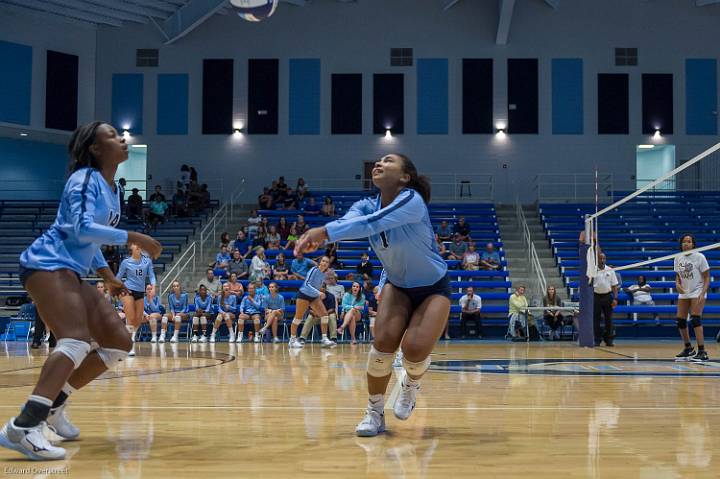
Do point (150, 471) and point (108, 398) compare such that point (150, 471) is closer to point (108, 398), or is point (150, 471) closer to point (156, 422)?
point (156, 422)

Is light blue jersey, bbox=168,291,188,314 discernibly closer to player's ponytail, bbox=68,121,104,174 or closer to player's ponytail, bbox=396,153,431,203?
player's ponytail, bbox=396,153,431,203

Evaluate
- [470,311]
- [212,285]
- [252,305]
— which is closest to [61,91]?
[212,285]

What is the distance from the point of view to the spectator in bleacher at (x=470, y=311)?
17812 millimetres

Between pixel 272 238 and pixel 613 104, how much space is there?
12.5 meters

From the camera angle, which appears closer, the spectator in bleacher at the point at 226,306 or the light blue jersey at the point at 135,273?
the light blue jersey at the point at 135,273

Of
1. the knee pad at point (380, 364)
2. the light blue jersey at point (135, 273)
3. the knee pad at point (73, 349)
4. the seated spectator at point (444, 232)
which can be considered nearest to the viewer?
the knee pad at point (73, 349)

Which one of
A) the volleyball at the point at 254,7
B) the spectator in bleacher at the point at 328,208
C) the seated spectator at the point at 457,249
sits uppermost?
the volleyball at the point at 254,7

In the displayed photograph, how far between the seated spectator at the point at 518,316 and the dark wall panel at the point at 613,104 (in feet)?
36.3

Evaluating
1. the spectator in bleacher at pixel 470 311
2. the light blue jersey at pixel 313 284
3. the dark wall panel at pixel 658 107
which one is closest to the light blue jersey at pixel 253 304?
the light blue jersey at pixel 313 284

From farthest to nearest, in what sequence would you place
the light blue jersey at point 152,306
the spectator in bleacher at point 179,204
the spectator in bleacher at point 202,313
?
the spectator in bleacher at point 179,204
the spectator in bleacher at point 202,313
the light blue jersey at point 152,306

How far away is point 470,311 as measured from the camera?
17.8m

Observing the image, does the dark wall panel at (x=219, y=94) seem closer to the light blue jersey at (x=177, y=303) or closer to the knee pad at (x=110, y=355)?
the light blue jersey at (x=177, y=303)

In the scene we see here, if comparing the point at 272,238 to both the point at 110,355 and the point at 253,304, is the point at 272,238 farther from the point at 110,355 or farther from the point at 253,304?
the point at 110,355

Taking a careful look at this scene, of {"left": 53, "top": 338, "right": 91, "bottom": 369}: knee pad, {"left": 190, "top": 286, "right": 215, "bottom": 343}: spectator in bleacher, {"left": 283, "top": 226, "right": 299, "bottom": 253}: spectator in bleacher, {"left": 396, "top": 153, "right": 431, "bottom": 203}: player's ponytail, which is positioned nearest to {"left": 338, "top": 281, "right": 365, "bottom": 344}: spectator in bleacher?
{"left": 190, "top": 286, "right": 215, "bottom": 343}: spectator in bleacher
